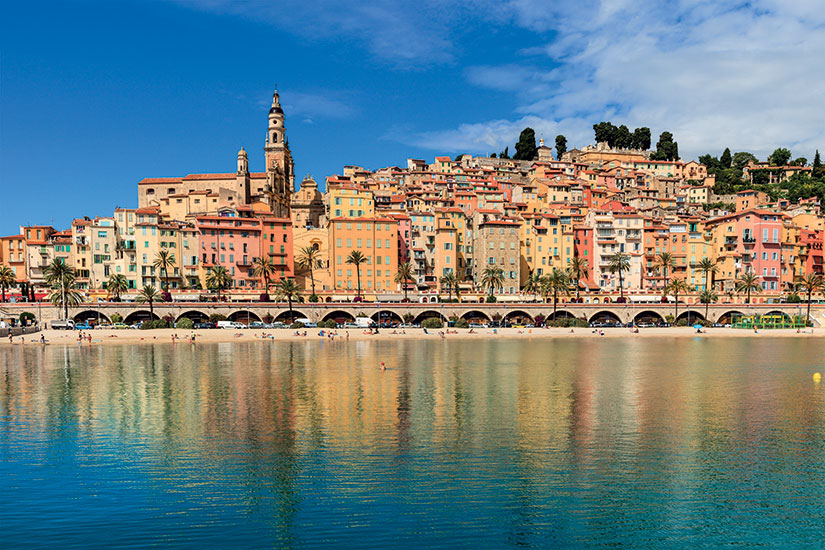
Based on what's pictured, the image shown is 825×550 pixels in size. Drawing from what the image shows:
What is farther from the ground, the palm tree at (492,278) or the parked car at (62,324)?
the palm tree at (492,278)

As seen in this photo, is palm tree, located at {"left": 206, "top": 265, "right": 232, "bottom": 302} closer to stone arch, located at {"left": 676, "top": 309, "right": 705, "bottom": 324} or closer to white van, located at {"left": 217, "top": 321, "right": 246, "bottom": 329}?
white van, located at {"left": 217, "top": 321, "right": 246, "bottom": 329}

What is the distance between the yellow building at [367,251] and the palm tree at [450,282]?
9632 mm

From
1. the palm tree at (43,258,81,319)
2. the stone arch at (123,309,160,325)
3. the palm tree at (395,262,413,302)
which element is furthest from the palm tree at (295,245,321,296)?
the palm tree at (43,258,81,319)

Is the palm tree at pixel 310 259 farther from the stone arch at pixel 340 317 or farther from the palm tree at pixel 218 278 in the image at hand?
the palm tree at pixel 218 278

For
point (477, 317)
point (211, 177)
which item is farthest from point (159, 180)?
point (477, 317)

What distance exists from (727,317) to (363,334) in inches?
2741

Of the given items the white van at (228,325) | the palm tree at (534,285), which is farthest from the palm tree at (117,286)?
the palm tree at (534,285)

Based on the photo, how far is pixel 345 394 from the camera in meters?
44.4

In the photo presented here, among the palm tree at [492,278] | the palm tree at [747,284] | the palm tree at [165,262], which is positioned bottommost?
the palm tree at [747,284]

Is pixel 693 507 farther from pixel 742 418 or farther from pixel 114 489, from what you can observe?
pixel 114 489

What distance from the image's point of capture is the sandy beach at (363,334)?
85.2 metres

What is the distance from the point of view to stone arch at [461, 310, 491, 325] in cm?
10656

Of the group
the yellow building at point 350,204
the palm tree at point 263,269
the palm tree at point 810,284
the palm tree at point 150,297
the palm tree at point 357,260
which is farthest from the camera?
the yellow building at point 350,204

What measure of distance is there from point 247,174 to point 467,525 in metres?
125
